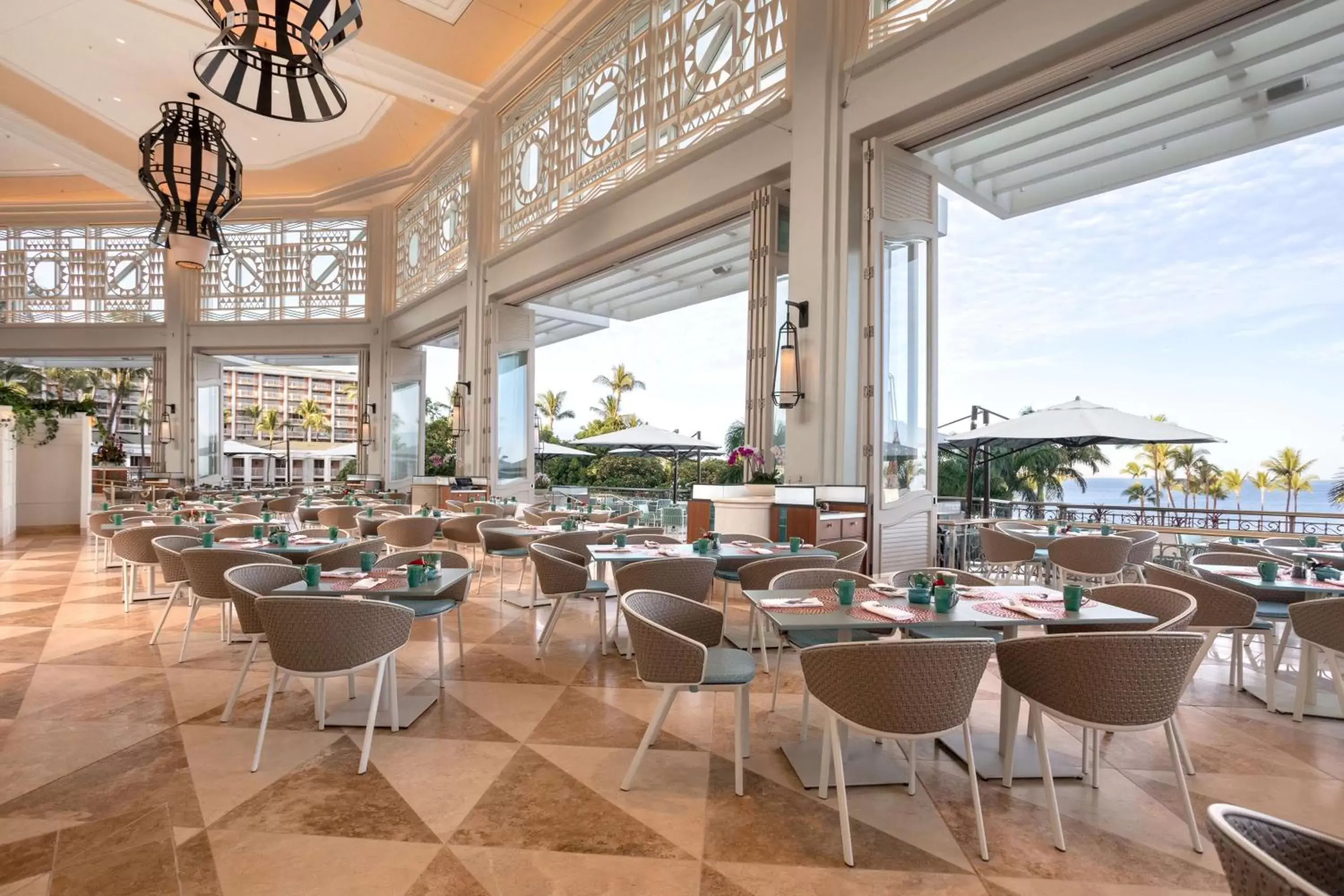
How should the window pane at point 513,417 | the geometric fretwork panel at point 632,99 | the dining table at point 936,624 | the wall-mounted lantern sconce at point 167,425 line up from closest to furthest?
the dining table at point 936,624 < the geometric fretwork panel at point 632,99 < the window pane at point 513,417 < the wall-mounted lantern sconce at point 167,425

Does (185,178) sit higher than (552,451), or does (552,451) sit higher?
(185,178)

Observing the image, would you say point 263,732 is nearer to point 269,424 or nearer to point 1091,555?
point 1091,555

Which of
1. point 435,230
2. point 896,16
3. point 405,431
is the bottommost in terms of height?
point 405,431

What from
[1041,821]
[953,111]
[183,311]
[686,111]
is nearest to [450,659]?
[1041,821]

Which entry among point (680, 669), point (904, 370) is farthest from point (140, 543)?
point (904, 370)

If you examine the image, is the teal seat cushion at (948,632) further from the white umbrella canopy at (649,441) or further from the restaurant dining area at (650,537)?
the white umbrella canopy at (649,441)

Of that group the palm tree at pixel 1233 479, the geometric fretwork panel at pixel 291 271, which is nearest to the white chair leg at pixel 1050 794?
the geometric fretwork panel at pixel 291 271

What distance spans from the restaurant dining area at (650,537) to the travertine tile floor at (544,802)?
0.07 ft

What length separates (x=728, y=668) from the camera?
2697 mm

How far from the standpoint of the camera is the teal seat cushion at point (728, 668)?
258cm

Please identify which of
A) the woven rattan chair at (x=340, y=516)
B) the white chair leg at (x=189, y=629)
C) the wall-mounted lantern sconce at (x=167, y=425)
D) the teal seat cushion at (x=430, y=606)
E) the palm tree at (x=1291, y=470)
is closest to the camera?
the teal seat cushion at (x=430, y=606)

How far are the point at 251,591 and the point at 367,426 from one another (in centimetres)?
1413

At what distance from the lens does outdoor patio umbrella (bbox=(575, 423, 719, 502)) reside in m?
11.6

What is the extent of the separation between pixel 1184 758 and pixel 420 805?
3010 mm
